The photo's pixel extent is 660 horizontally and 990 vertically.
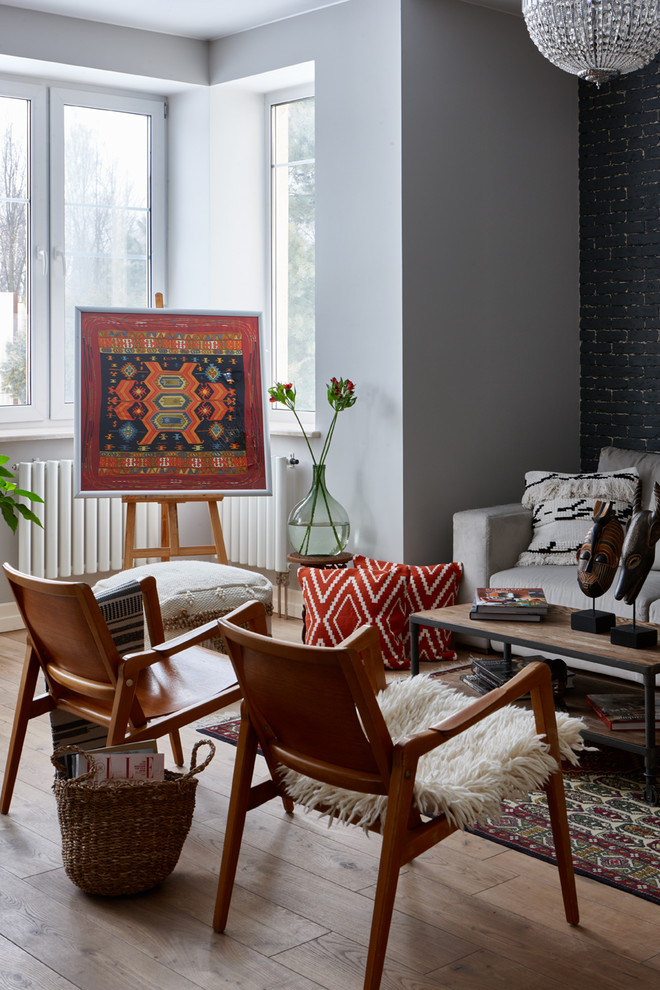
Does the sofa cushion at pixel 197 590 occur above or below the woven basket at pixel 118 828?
above

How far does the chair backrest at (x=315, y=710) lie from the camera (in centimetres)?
207

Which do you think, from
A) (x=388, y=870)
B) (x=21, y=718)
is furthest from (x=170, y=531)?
(x=388, y=870)

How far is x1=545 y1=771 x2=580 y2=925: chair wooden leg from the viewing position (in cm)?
241

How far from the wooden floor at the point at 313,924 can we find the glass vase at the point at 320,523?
2.07 metres

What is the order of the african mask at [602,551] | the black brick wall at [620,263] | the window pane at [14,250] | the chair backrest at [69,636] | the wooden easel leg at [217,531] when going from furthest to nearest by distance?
the window pane at [14,250], the black brick wall at [620,263], the wooden easel leg at [217,531], the african mask at [602,551], the chair backrest at [69,636]

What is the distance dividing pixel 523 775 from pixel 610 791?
1082 mm

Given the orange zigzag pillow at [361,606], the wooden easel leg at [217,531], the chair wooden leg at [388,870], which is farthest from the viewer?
the wooden easel leg at [217,531]

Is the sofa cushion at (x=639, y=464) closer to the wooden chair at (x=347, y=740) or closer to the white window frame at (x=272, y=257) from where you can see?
the white window frame at (x=272, y=257)

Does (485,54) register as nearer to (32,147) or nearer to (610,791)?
(32,147)

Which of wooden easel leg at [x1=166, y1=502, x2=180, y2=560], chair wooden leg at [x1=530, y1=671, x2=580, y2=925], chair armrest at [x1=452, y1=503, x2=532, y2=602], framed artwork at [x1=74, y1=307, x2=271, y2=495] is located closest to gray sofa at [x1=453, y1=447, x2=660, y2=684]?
chair armrest at [x1=452, y1=503, x2=532, y2=602]

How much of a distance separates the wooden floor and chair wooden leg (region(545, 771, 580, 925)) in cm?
5

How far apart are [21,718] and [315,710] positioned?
123 centimetres

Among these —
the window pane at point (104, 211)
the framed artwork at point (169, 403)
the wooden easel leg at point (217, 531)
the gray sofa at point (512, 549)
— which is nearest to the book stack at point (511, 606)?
the gray sofa at point (512, 549)

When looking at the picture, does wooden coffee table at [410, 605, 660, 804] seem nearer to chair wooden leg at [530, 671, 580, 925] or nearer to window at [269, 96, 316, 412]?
chair wooden leg at [530, 671, 580, 925]
